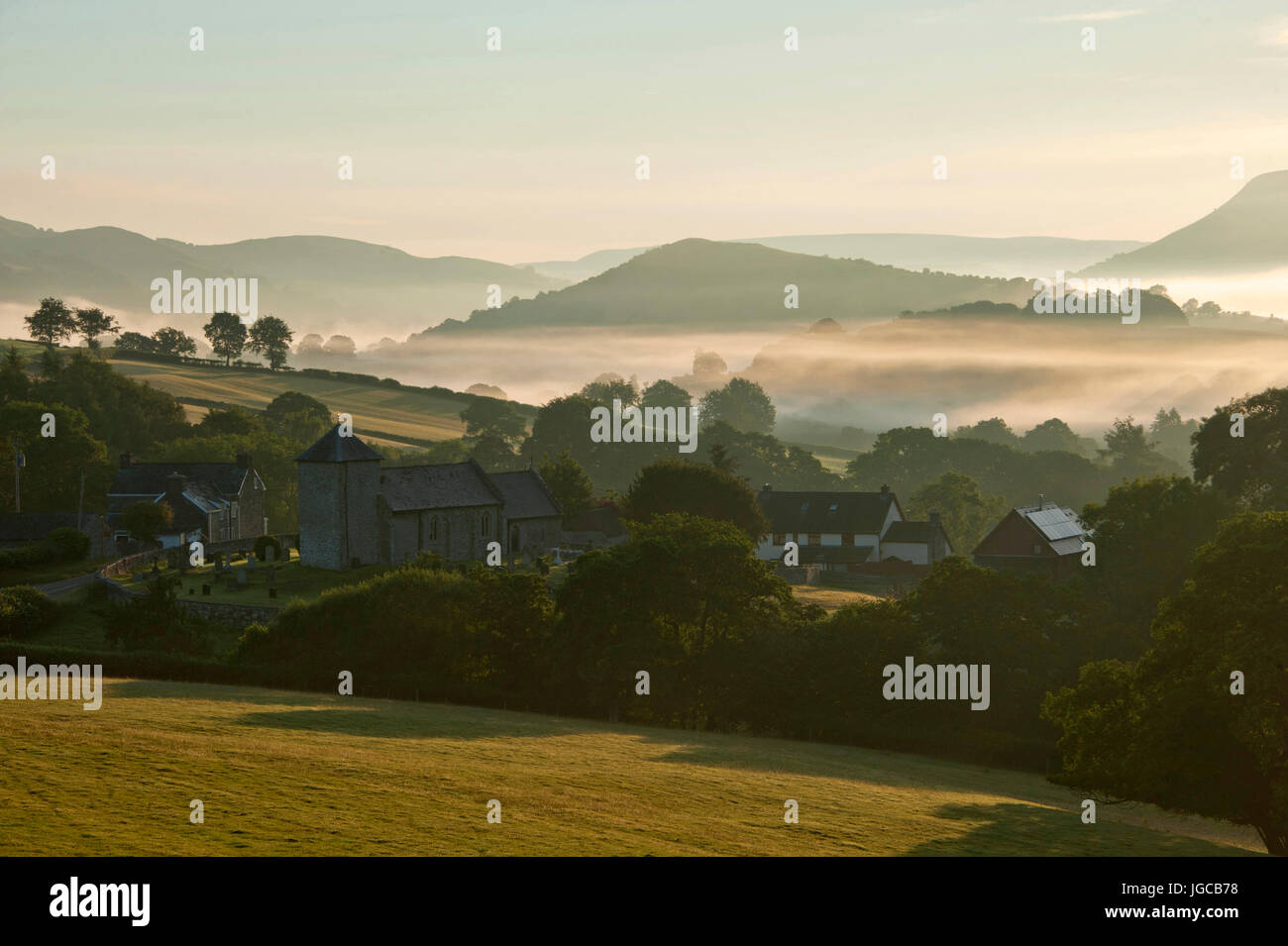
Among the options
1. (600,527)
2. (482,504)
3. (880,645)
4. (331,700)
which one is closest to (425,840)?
(331,700)

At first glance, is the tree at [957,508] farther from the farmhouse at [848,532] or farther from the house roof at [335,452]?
the house roof at [335,452]

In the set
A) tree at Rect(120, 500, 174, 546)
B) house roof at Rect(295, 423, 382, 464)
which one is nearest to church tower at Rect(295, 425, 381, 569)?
house roof at Rect(295, 423, 382, 464)

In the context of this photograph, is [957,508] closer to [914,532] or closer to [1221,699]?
[914,532]

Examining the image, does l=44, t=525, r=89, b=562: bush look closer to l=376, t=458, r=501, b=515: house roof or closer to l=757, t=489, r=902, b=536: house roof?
l=376, t=458, r=501, b=515: house roof

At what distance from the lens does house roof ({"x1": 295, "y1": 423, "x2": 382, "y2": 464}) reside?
88.0 m

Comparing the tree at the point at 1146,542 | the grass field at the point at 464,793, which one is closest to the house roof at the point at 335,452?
the grass field at the point at 464,793

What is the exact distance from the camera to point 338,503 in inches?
3423

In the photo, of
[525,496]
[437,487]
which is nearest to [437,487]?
[437,487]

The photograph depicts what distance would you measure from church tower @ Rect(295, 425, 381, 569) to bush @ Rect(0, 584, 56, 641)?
2090 centimetres

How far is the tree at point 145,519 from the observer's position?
302ft

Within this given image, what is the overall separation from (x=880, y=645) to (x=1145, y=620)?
643 inches

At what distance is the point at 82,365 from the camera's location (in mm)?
142125

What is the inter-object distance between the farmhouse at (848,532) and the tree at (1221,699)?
78.0 meters
